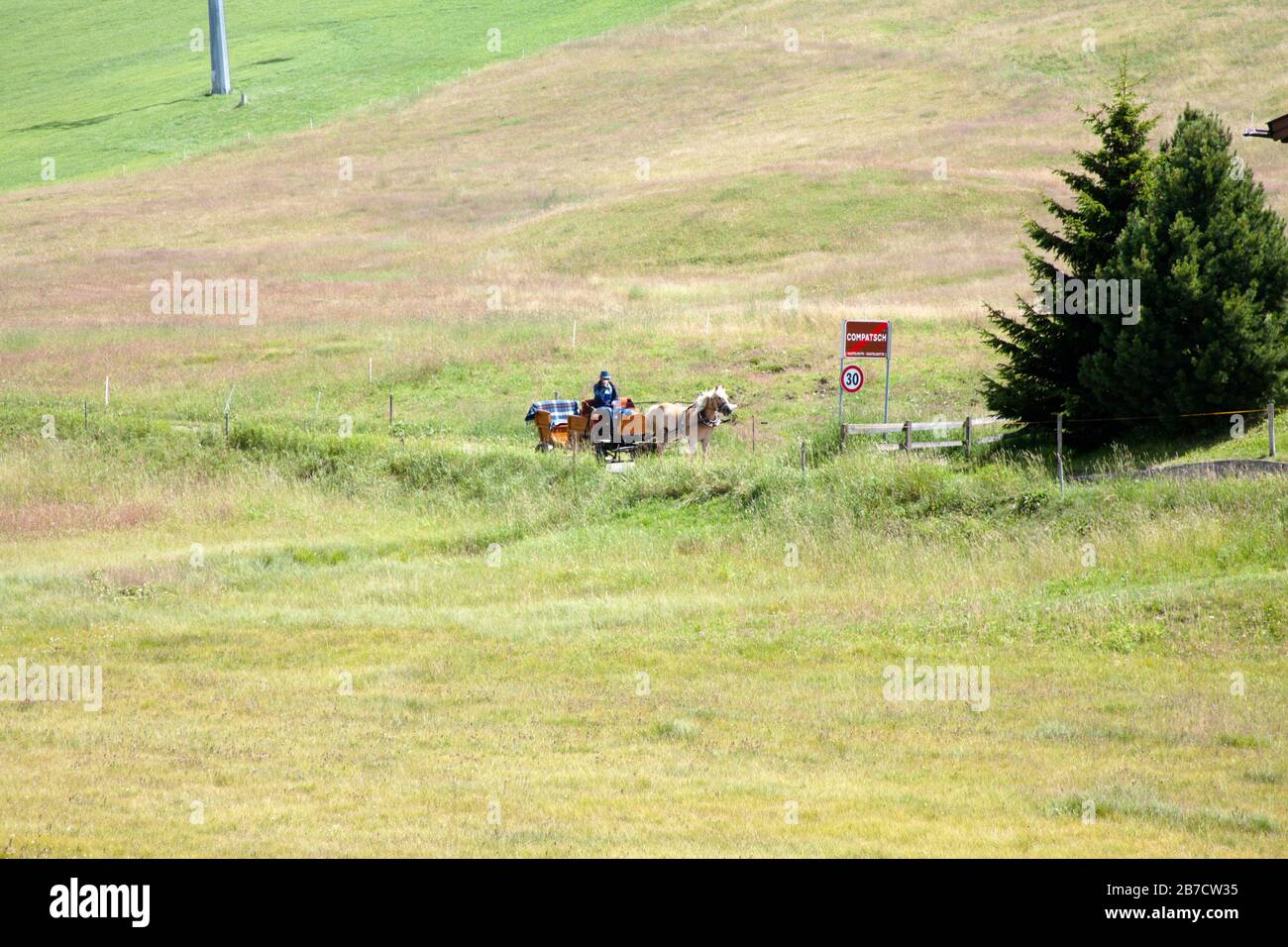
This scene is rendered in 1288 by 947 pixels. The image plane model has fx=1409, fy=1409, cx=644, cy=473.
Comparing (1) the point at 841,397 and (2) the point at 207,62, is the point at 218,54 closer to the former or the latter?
(2) the point at 207,62

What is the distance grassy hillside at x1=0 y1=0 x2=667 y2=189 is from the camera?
108000 mm

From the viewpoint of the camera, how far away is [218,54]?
380 feet

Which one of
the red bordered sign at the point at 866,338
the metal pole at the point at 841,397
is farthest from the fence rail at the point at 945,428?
the red bordered sign at the point at 866,338

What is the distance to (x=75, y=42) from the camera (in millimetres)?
144125

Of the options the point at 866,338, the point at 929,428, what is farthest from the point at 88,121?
the point at 929,428

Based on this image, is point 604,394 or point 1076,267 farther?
point 604,394

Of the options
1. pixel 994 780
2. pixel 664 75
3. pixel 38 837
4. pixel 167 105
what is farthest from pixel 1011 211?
pixel 167 105

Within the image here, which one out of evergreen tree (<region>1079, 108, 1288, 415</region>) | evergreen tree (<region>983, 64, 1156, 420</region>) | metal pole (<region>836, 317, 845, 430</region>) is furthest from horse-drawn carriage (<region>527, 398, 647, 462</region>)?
evergreen tree (<region>1079, 108, 1288, 415</region>)

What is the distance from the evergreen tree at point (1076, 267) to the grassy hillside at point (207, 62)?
85.2 meters

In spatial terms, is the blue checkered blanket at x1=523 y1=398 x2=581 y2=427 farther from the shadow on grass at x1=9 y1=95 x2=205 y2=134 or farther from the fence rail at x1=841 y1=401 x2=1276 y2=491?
the shadow on grass at x1=9 y1=95 x2=205 y2=134

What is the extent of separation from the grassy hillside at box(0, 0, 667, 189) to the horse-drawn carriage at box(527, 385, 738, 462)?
7831cm

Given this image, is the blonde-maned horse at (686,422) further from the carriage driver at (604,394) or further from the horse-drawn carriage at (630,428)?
the carriage driver at (604,394)

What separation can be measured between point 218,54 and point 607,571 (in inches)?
4081
